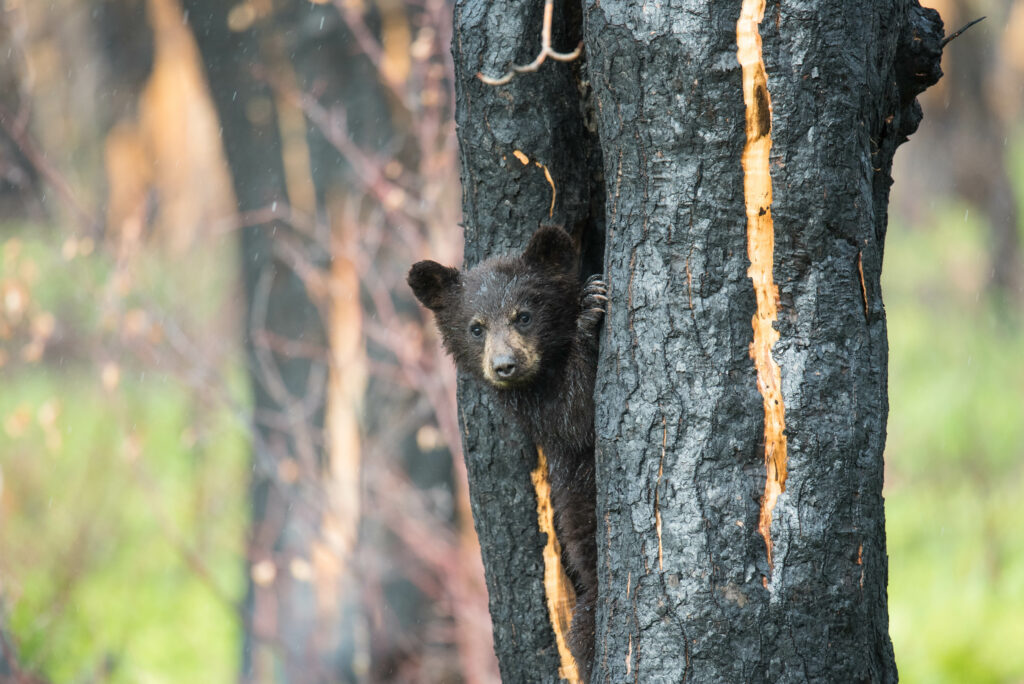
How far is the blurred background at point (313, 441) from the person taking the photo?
5.98 meters

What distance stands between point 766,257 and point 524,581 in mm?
1379

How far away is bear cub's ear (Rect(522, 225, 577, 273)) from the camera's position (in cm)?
308

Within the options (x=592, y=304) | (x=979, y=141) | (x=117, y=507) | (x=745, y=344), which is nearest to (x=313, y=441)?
(x=117, y=507)

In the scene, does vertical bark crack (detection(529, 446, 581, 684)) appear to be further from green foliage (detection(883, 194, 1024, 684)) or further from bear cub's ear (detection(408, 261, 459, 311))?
green foliage (detection(883, 194, 1024, 684))

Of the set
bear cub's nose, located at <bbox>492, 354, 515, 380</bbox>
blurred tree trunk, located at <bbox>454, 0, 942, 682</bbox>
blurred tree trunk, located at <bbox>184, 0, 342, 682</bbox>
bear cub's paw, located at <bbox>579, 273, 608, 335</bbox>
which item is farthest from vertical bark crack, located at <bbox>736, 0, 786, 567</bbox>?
blurred tree trunk, located at <bbox>184, 0, 342, 682</bbox>

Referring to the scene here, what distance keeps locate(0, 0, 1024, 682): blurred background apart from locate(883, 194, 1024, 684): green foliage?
1.1 inches

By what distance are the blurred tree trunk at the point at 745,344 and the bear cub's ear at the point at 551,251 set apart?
0.54 metres

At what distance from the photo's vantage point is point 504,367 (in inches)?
128

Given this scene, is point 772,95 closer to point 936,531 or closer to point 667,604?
point 667,604

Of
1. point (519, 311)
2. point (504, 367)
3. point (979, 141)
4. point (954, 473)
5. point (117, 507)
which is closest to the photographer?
point (504, 367)

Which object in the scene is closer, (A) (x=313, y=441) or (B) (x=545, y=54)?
(B) (x=545, y=54)

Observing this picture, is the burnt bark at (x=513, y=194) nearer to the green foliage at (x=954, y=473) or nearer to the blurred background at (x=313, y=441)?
the blurred background at (x=313, y=441)

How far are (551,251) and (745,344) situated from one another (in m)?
0.99

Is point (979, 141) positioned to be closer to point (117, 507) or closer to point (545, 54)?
point (117, 507)
